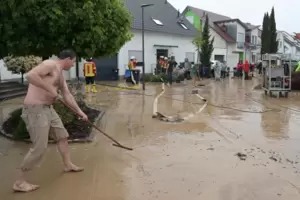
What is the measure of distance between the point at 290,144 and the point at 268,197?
3.16 meters

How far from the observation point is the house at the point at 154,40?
28.0m

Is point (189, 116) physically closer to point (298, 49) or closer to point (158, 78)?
point (158, 78)

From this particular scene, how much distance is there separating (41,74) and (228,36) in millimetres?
44908

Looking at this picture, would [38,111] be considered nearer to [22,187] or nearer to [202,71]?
[22,187]

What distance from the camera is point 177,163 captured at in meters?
6.04

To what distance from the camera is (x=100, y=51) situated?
8812 mm

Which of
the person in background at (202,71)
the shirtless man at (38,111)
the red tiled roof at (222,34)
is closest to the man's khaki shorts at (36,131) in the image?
the shirtless man at (38,111)

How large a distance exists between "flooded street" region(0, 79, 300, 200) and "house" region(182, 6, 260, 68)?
34.8m

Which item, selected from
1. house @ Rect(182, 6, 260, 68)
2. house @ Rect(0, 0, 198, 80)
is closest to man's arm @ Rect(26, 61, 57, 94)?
house @ Rect(0, 0, 198, 80)

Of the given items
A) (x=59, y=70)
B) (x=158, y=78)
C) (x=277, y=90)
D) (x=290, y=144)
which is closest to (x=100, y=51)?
(x=59, y=70)

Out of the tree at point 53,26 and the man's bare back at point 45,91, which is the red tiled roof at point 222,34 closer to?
the tree at point 53,26

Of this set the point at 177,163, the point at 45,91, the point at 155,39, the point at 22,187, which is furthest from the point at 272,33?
the point at 22,187

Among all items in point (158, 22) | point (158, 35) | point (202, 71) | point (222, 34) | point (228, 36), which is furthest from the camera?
point (228, 36)

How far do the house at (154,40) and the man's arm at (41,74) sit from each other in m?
19.4
